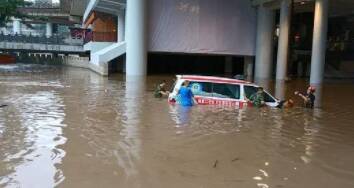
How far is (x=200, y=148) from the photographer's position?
10.1 meters

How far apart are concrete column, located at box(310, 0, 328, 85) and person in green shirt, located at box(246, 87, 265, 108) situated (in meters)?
19.6

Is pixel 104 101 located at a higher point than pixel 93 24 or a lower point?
lower

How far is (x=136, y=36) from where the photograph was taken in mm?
37938

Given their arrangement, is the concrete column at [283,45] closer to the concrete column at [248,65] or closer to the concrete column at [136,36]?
the concrete column at [248,65]

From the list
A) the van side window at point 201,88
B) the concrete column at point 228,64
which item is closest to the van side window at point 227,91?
the van side window at point 201,88

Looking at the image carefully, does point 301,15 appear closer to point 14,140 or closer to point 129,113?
point 129,113

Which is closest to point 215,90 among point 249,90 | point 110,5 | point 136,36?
point 249,90

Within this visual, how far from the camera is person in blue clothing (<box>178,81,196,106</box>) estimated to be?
56.4 ft

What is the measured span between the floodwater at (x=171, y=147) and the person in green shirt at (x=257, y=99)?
33cm

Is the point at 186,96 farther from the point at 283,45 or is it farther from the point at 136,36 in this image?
the point at 283,45

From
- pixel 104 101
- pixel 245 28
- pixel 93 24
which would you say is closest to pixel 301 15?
pixel 245 28

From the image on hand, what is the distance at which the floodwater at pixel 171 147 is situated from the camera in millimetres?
7754

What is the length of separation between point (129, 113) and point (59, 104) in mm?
3377

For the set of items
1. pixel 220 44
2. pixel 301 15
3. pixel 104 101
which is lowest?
pixel 104 101
